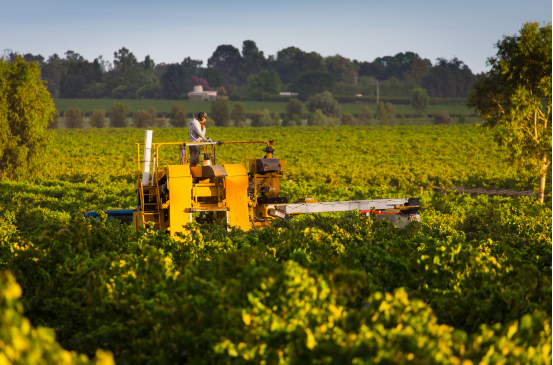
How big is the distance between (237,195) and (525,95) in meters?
11.5

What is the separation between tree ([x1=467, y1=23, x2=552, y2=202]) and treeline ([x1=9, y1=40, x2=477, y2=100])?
371ft

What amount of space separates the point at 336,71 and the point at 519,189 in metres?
151

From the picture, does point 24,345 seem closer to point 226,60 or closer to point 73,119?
point 73,119

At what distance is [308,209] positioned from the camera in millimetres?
10102

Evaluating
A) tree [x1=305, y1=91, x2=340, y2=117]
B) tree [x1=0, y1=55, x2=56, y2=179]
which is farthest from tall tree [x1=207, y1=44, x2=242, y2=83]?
tree [x1=0, y1=55, x2=56, y2=179]

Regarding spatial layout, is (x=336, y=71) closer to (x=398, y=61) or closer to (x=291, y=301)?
(x=398, y=61)

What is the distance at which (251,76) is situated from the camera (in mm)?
144750

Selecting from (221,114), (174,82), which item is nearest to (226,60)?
(174,82)

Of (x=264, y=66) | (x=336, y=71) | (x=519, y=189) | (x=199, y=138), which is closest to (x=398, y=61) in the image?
(x=336, y=71)

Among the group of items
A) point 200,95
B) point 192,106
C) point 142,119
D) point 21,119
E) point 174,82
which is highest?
point 174,82

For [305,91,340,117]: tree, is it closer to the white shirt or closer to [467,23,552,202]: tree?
[467,23,552,202]: tree

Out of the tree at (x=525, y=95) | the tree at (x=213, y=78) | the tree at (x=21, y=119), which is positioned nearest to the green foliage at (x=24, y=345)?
the tree at (x=525, y=95)

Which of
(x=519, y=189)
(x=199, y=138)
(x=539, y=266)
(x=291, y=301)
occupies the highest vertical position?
A: (x=199, y=138)

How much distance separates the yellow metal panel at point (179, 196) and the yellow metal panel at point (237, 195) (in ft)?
2.21
